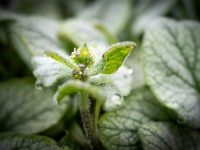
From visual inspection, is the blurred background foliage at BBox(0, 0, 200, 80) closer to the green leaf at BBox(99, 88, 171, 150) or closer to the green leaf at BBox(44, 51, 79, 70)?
the green leaf at BBox(99, 88, 171, 150)

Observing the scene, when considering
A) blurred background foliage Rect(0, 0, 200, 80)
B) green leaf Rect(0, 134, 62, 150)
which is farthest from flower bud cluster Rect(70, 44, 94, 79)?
blurred background foliage Rect(0, 0, 200, 80)

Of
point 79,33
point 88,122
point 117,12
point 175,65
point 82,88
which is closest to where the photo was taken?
point 82,88

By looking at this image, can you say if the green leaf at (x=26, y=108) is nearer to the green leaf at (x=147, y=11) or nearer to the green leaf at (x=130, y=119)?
the green leaf at (x=130, y=119)

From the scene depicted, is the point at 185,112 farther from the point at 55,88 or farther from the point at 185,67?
the point at 55,88

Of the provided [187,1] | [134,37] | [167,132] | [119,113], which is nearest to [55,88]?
[119,113]

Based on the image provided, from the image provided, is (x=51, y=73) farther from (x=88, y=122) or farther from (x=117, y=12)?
(x=117, y=12)

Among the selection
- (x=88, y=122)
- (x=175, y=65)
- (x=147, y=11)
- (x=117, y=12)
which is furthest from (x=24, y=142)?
(x=147, y=11)

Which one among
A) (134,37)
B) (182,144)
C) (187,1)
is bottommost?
(182,144)

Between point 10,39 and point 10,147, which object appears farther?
point 10,39
